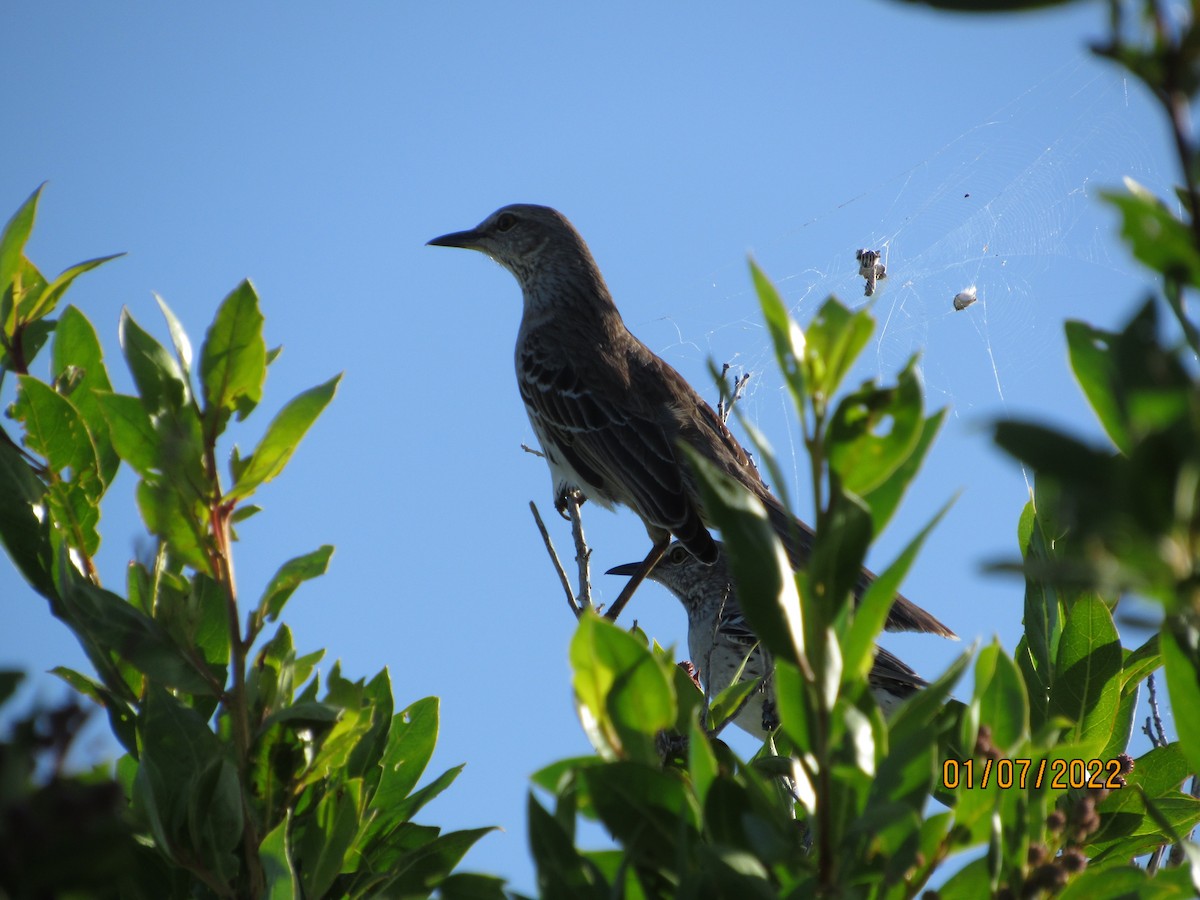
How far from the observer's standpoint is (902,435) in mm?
983

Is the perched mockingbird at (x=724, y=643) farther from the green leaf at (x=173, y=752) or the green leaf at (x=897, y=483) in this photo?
the green leaf at (x=897, y=483)

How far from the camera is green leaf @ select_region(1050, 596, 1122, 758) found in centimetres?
188

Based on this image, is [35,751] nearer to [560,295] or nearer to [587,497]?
[587,497]

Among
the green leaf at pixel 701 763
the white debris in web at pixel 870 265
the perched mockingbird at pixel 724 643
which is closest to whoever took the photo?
the green leaf at pixel 701 763

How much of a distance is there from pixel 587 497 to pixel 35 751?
24.5 feet

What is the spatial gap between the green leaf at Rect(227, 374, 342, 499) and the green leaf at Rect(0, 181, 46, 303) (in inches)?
20.4

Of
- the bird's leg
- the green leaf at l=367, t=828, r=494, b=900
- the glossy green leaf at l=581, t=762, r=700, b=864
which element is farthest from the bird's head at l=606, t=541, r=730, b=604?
the glossy green leaf at l=581, t=762, r=700, b=864

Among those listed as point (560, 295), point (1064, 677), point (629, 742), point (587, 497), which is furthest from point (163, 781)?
point (560, 295)

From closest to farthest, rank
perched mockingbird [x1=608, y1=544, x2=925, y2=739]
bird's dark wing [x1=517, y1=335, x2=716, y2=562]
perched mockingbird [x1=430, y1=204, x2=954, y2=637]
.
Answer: bird's dark wing [x1=517, y1=335, x2=716, y2=562]
perched mockingbird [x1=430, y1=204, x2=954, y2=637]
perched mockingbird [x1=608, y1=544, x2=925, y2=739]

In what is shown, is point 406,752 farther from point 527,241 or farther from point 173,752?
point 527,241

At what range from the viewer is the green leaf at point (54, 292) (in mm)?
1701

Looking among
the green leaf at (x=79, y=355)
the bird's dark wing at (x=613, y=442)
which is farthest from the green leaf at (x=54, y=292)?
the bird's dark wing at (x=613, y=442)

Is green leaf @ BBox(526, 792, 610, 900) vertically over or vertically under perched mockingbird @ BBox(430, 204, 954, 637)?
under

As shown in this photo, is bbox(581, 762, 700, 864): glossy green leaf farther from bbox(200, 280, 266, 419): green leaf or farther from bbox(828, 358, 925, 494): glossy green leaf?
bbox(200, 280, 266, 419): green leaf
